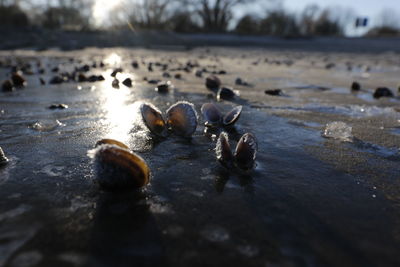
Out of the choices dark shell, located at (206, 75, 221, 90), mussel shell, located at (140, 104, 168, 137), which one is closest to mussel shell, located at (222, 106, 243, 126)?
mussel shell, located at (140, 104, 168, 137)

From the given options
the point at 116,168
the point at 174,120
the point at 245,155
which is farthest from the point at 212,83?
the point at 116,168

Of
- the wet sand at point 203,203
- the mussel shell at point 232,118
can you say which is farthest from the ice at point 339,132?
the mussel shell at point 232,118

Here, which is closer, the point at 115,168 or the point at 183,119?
the point at 115,168

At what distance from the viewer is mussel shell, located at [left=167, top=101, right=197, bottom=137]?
2.14m

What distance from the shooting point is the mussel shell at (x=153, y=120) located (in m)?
2.17

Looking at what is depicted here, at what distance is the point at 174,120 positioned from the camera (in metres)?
2.23

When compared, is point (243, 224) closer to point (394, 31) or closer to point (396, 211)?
point (396, 211)

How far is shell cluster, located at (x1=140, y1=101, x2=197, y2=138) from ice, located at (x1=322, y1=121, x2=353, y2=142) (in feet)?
3.37

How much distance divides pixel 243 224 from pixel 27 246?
0.75m

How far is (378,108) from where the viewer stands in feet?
11.2

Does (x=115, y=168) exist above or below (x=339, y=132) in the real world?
above

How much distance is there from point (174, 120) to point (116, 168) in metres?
0.97

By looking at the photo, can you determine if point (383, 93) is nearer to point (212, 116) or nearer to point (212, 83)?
point (212, 83)

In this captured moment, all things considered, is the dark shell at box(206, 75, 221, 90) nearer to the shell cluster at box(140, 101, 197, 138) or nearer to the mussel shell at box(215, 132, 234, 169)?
the shell cluster at box(140, 101, 197, 138)
